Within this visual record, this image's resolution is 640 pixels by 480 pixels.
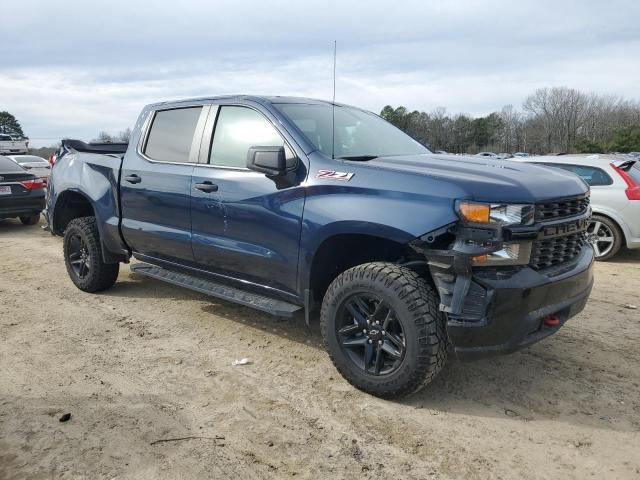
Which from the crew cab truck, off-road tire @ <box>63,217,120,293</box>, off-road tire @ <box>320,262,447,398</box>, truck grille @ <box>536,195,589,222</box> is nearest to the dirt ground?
off-road tire @ <box>320,262,447,398</box>

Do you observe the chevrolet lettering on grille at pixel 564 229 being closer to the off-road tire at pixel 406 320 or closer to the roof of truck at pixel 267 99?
the off-road tire at pixel 406 320

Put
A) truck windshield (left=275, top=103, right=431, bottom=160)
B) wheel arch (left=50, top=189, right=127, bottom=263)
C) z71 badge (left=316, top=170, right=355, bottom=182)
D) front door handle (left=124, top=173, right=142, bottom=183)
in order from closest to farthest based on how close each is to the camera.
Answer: z71 badge (left=316, top=170, right=355, bottom=182)
truck windshield (left=275, top=103, right=431, bottom=160)
front door handle (left=124, top=173, right=142, bottom=183)
wheel arch (left=50, top=189, right=127, bottom=263)

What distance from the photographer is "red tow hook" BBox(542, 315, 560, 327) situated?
315cm

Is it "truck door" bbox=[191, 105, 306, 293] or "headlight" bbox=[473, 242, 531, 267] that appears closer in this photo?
Answer: "headlight" bbox=[473, 242, 531, 267]

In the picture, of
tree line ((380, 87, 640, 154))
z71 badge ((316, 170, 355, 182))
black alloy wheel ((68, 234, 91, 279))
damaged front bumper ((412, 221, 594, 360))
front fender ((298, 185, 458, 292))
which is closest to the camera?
damaged front bumper ((412, 221, 594, 360))

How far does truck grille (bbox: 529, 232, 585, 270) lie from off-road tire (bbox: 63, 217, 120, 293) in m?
4.21

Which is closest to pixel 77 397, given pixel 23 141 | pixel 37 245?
pixel 37 245

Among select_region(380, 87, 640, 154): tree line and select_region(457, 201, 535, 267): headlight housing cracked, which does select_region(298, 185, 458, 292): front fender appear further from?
select_region(380, 87, 640, 154): tree line

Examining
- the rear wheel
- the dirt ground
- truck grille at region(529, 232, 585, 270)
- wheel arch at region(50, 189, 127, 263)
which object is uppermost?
truck grille at region(529, 232, 585, 270)

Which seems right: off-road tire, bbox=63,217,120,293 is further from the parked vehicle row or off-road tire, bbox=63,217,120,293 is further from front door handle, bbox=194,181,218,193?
the parked vehicle row

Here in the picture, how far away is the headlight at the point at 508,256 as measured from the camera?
290cm

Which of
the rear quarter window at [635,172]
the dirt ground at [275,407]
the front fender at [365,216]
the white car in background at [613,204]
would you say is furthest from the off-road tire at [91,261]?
the rear quarter window at [635,172]

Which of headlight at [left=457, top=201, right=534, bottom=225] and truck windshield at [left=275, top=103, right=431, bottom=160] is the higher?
truck windshield at [left=275, top=103, right=431, bottom=160]

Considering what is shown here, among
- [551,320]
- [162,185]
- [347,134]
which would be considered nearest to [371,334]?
[551,320]
